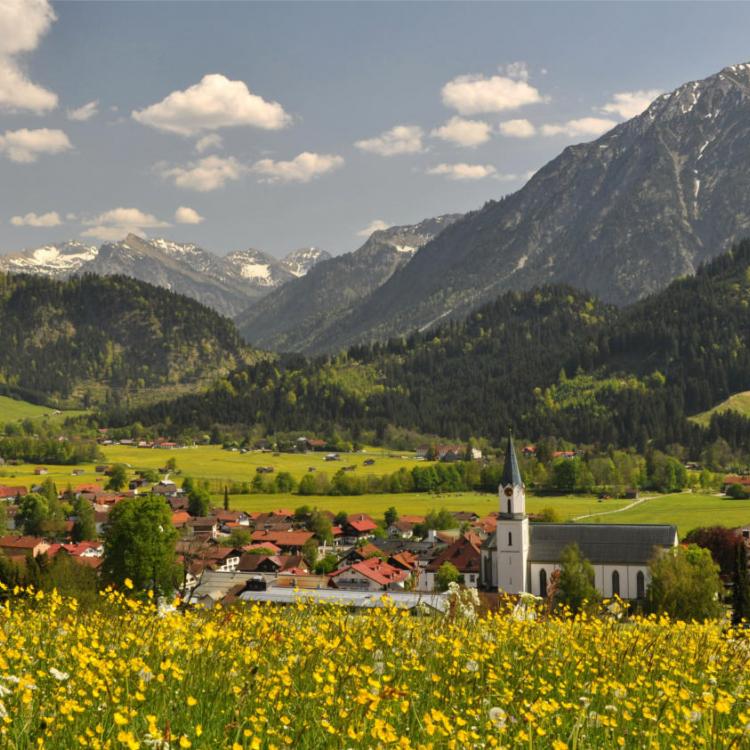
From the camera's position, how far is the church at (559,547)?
268ft

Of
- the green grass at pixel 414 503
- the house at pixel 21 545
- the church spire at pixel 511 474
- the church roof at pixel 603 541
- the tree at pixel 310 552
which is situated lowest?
the tree at pixel 310 552

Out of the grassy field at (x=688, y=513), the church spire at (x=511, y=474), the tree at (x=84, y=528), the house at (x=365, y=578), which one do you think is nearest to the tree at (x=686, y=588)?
the church spire at (x=511, y=474)

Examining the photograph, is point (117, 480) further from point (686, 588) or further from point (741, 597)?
point (741, 597)

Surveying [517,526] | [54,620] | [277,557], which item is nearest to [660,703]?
[54,620]

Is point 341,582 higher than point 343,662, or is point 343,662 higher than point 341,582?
point 343,662

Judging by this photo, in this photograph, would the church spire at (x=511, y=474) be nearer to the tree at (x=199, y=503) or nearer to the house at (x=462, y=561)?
the house at (x=462, y=561)

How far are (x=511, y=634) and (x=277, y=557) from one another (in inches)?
3506

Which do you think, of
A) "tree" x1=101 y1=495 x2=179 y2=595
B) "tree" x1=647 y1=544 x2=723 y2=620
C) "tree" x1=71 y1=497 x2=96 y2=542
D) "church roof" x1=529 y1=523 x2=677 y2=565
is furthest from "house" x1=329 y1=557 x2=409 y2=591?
"tree" x1=71 y1=497 x2=96 y2=542

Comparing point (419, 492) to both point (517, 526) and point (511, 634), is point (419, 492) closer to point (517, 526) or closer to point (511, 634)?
point (517, 526)

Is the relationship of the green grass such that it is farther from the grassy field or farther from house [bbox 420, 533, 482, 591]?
house [bbox 420, 533, 482, 591]

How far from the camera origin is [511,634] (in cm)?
1443

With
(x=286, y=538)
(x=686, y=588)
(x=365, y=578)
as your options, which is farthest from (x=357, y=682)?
(x=286, y=538)

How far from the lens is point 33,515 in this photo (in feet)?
419

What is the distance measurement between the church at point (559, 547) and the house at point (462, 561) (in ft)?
27.5
